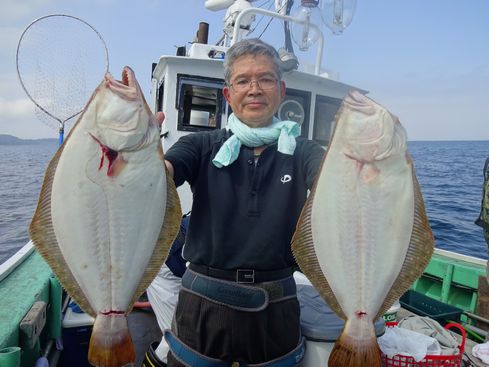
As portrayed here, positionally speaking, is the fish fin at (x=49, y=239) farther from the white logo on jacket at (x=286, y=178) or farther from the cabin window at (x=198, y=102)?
the cabin window at (x=198, y=102)

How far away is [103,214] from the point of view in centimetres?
182

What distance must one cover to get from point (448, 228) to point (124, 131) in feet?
45.5

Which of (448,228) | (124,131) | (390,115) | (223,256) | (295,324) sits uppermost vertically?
(390,115)

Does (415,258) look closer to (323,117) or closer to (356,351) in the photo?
(356,351)

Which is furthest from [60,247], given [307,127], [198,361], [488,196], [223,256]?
[307,127]

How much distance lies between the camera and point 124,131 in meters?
1.82

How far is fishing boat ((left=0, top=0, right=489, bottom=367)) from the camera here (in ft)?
12.7

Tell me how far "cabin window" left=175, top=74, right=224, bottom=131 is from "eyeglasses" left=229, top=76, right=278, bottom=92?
3987 mm

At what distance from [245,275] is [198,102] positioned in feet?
14.8

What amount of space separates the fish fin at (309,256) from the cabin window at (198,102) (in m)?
4.51

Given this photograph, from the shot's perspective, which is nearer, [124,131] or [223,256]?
[124,131]

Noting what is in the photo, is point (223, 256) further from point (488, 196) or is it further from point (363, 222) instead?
point (488, 196)

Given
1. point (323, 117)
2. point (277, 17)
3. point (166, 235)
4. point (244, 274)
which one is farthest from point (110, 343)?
point (277, 17)

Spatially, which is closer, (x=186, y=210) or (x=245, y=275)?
(x=245, y=275)
